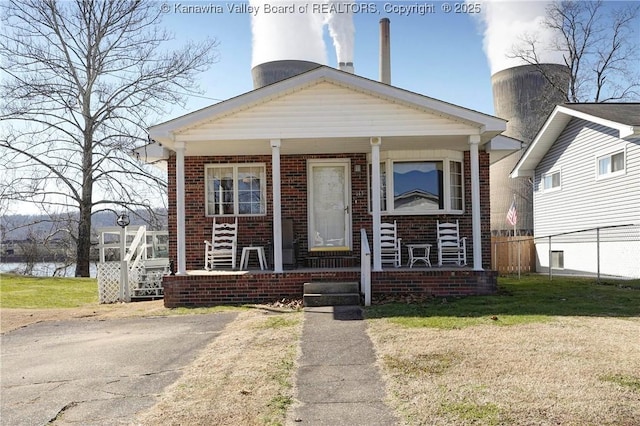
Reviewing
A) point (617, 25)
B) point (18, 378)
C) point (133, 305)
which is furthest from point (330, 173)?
point (617, 25)

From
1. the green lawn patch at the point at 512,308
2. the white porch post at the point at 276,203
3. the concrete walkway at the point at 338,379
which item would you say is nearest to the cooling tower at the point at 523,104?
the green lawn patch at the point at 512,308

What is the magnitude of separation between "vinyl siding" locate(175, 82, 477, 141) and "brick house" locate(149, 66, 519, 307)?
0.02 m

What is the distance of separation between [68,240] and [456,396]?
76.3ft

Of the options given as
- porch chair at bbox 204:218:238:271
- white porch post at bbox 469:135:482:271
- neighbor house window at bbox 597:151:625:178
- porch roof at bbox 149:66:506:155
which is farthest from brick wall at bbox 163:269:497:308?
neighbor house window at bbox 597:151:625:178

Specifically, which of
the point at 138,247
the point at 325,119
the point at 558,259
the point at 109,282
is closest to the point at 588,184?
the point at 558,259

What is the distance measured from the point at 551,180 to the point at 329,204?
11167mm

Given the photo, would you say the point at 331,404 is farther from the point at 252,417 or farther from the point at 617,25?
the point at 617,25

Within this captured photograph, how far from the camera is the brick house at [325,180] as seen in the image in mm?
9789

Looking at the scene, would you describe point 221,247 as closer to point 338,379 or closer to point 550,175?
point 338,379

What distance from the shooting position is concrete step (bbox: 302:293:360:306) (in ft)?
30.1

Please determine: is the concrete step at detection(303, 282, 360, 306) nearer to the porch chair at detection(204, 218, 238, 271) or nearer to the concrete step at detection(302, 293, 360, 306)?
the concrete step at detection(302, 293, 360, 306)

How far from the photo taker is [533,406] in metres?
4.19

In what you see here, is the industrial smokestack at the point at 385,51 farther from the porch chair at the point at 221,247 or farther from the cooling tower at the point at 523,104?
the cooling tower at the point at 523,104

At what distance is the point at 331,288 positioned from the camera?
9391 millimetres
